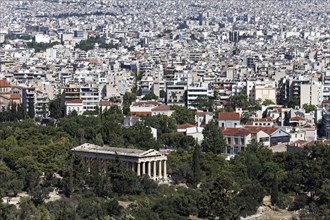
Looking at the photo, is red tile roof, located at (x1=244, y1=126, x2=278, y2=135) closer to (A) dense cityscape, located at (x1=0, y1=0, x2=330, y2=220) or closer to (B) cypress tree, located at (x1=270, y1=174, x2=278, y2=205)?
(A) dense cityscape, located at (x1=0, y1=0, x2=330, y2=220)

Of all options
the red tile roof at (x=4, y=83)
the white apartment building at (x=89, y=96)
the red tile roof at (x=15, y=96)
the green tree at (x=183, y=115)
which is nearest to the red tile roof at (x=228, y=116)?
the green tree at (x=183, y=115)

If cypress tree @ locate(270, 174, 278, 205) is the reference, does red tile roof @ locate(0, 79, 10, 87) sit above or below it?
above

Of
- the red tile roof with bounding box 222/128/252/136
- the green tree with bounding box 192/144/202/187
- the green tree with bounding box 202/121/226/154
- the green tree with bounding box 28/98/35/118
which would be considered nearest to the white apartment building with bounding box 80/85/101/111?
the green tree with bounding box 28/98/35/118

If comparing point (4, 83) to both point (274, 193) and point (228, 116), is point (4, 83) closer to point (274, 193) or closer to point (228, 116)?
point (228, 116)

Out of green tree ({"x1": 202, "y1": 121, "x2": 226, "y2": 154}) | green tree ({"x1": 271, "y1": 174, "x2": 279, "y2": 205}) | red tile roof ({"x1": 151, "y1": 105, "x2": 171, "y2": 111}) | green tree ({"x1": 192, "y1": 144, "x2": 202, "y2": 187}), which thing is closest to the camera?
green tree ({"x1": 271, "y1": 174, "x2": 279, "y2": 205})

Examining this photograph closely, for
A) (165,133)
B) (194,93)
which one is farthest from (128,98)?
(165,133)

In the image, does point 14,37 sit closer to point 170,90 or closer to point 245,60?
point 245,60

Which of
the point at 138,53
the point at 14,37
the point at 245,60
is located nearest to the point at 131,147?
the point at 245,60
